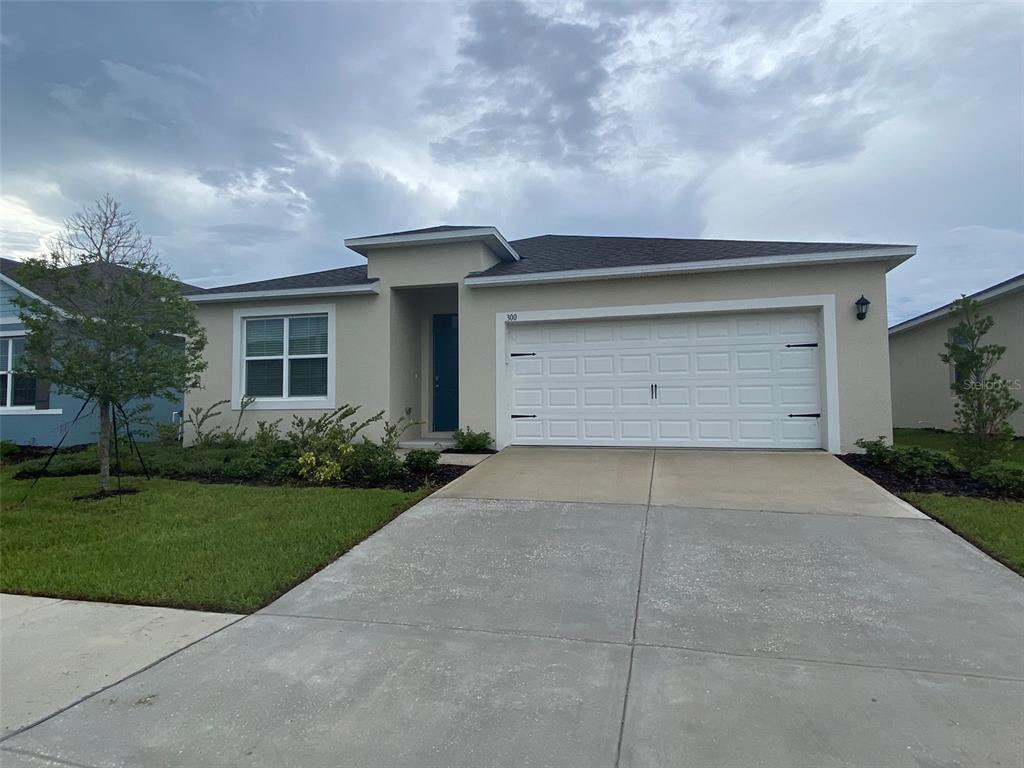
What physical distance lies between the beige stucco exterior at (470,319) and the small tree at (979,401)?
126cm

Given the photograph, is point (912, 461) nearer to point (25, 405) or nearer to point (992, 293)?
point (992, 293)

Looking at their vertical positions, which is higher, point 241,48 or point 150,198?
point 241,48

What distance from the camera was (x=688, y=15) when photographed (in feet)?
31.1

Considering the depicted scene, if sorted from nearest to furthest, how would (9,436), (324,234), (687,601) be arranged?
(687,601)
(9,436)
(324,234)

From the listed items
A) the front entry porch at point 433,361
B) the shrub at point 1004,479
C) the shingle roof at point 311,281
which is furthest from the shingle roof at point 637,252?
the shrub at point 1004,479

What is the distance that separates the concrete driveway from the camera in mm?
2580

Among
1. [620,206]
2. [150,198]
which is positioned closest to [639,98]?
[620,206]

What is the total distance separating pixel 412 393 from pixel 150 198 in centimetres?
670

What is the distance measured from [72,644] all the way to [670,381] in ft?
28.3

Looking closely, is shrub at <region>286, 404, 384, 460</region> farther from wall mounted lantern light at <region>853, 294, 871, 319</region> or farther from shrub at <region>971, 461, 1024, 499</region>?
shrub at <region>971, 461, 1024, 499</region>

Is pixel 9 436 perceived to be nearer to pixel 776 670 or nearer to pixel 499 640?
pixel 499 640

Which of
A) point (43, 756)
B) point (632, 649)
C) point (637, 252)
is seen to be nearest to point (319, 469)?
point (43, 756)

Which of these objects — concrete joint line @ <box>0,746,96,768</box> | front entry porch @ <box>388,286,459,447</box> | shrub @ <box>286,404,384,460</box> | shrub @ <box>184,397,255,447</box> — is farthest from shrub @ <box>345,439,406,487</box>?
concrete joint line @ <box>0,746,96,768</box>

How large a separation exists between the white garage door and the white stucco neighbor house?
2 cm
